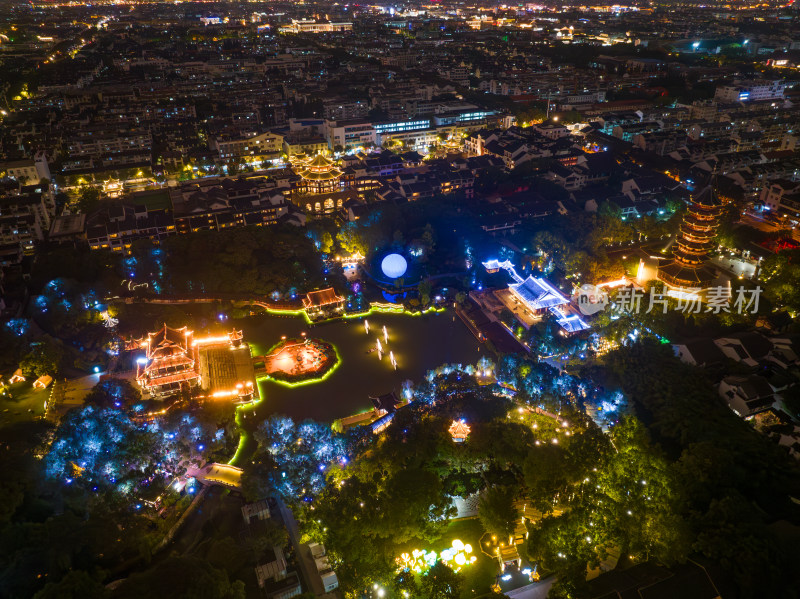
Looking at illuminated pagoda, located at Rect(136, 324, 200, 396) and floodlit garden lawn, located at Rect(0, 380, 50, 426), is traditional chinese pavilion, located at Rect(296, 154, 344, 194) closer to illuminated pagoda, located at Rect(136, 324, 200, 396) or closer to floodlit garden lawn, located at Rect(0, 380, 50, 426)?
illuminated pagoda, located at Rect(136, 324, 200, 396)

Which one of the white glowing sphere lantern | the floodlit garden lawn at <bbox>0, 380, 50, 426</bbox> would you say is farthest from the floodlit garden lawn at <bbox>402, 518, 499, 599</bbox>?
the floodlit garden lawn at <bbox>0, 380, 50, 426</bbox>

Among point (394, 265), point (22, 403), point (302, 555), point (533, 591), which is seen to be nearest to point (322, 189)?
point (394, 265)

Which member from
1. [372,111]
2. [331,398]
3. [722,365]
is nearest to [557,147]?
[372,111]

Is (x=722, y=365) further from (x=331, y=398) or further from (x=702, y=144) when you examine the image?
(x=702, y=144)

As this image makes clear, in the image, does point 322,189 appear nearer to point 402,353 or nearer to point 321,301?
point 321,301

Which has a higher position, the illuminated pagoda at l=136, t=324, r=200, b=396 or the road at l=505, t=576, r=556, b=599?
the illuminated pagoda at l=136, t=324, r=200, b=396

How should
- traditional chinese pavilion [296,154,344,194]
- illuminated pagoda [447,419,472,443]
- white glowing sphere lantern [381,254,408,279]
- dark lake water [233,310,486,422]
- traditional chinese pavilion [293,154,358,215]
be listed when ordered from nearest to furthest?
illuminated pagoda [447,419,472,443] < dark lake water [233,310,486,422] < white glowing sphere lantern [381,254,408,279] < traditional chinese pavilion [293,154,358,215] < traditional chinese pavilion [296,154,344,194]
